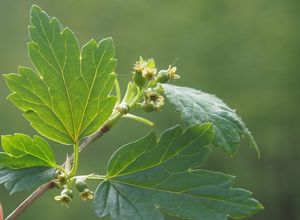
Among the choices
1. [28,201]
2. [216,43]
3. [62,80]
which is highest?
[216,43]

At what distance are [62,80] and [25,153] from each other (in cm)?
8

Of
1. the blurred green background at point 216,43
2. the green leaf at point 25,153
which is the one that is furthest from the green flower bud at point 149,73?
the blurred green background at point 216,43

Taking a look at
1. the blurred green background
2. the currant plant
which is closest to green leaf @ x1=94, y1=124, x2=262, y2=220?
the currant plant

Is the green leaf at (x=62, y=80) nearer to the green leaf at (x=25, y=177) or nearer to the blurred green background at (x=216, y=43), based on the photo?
the green leaf at (x=25, y=177)

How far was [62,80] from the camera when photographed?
0.66 metres

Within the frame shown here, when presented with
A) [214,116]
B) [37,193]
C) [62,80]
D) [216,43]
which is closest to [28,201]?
[37,193]

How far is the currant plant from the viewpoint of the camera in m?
0.64

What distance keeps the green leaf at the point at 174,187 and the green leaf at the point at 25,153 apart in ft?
0.20

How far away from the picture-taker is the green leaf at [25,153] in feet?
2.12

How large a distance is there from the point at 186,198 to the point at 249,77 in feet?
18.6

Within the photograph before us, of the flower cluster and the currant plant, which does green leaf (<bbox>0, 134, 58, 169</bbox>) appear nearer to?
the currant plant

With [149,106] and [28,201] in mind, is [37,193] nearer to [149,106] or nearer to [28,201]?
[28,201]

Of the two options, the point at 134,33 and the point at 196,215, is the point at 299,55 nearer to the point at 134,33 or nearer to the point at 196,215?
the point at 134,33

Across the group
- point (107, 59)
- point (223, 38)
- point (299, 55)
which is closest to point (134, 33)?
point (223, 38)
